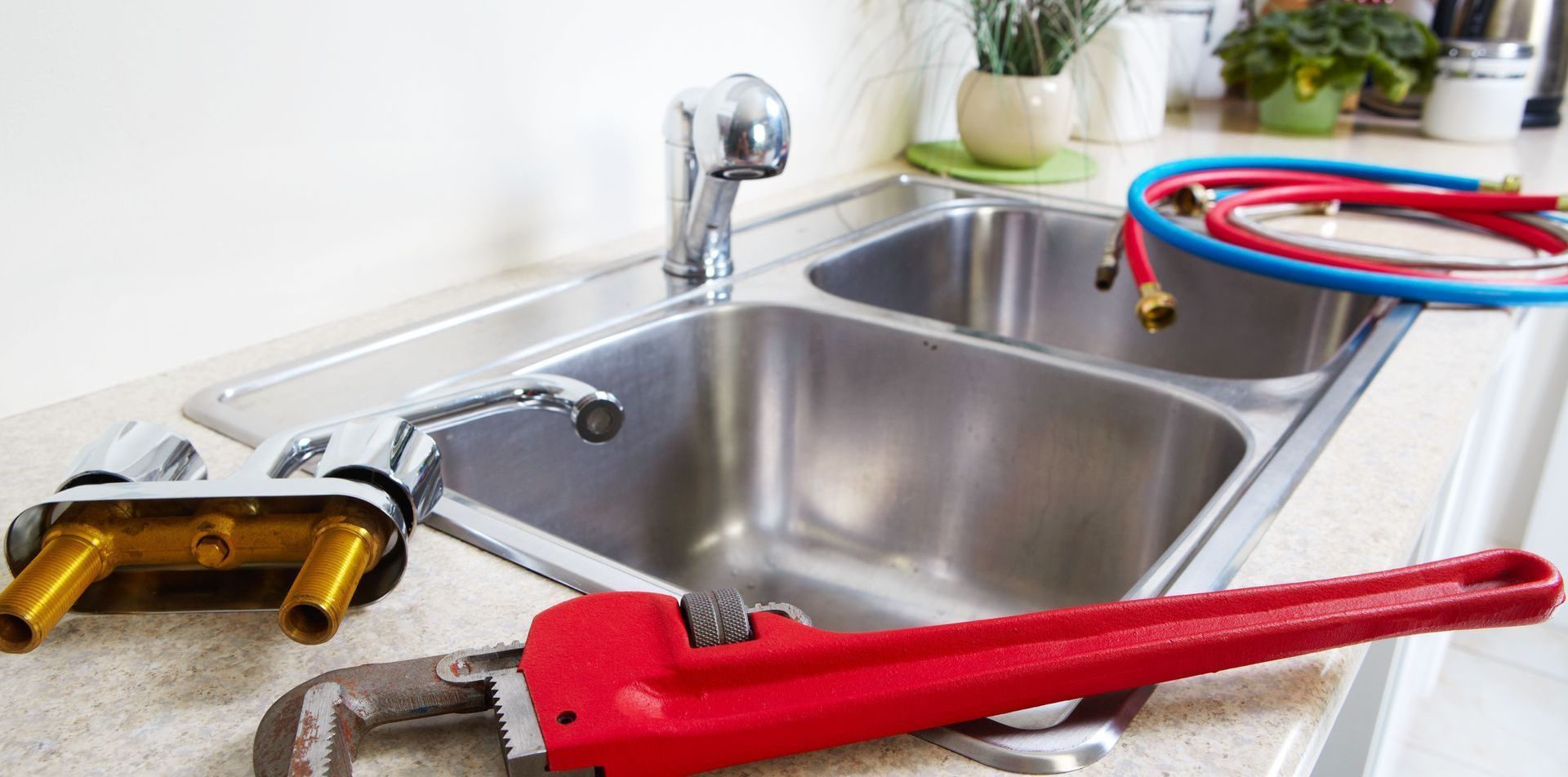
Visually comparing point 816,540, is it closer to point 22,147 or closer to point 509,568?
point 509,568

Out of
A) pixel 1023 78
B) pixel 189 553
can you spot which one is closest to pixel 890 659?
pixel 189 553

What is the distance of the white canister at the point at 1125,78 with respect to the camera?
1515 millimetres

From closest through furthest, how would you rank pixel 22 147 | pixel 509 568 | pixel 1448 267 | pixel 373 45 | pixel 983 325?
1. pixel 509 568
2. pixel 22 147
3. pixel 373 45
4. pixel 1448 267
5. pixel 983 325

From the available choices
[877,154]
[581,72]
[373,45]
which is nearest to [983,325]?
[877,154]

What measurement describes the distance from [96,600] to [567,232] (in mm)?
616

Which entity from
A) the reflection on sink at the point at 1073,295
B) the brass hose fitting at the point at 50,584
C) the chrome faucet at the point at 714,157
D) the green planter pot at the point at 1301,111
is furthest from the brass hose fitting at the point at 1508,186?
the brass hose fitting at the point at 50,584

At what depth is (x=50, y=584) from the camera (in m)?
0.40

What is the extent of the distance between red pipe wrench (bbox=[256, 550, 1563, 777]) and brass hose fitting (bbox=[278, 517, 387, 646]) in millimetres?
22

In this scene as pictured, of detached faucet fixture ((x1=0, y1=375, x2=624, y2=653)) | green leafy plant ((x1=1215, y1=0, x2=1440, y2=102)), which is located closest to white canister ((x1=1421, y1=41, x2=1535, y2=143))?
green leafy plant ((x1=1215, y1=0, x2=1440, y2=102))

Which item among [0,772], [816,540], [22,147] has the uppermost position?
[22,147]

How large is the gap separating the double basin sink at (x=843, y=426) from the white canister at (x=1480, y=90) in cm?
80

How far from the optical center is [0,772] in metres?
0.40

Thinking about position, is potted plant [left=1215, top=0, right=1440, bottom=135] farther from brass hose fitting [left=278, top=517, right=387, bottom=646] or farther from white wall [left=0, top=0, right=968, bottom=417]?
brass hose fitting [left=278, top=517, right=387, bottom=646]

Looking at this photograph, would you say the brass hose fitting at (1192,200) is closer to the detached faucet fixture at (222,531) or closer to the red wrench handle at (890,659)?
the red wrench handle at (890,659)
